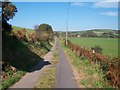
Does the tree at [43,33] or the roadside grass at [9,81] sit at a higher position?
the tree at [43,33]

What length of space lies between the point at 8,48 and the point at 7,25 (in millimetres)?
3939

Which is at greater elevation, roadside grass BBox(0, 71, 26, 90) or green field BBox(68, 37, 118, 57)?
green field BBox(68, 37, 118, 57)

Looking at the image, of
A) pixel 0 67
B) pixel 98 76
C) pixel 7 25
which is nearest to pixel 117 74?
pixel 98 76

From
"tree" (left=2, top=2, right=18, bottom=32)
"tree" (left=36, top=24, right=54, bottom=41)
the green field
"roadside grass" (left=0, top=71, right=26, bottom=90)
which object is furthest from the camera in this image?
"tree" (left=36, top=24, right=54, bottom=41)

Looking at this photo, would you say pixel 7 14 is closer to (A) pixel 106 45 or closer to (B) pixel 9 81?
(B) pixel 9 81

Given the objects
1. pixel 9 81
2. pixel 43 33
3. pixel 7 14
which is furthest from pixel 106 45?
pixel 9 81

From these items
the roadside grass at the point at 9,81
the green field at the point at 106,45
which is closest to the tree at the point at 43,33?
the green field at the point at 106,45

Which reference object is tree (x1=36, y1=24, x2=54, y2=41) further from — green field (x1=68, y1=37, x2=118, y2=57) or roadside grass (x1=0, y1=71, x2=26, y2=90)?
roadside grass (x1=0, y1=71, x2=26, y2=90)

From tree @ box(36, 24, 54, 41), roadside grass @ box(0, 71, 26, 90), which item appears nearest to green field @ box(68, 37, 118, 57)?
tree @ box(36, 24, 54, 41)

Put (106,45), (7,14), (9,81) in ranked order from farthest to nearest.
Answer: (106,45)
(7,14)
(9,81)

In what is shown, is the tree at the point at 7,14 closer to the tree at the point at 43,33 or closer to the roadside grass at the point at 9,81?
the roadside grass at the point at 9,81

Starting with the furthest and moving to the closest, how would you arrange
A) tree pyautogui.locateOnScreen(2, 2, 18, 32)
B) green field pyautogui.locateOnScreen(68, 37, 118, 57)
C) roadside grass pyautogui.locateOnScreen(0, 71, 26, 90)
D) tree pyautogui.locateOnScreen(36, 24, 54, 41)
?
tree pyautogui.locateOnScreen(36, 24, 54, 41)
green field pyautogui.locateOnScreen(68, 37, 118, 57)
tree pyautogui.locateOnScreen(2, 2, 18, 32)
roadside grass pyautogui.locateOnScreen(0, 71, 26, 90)

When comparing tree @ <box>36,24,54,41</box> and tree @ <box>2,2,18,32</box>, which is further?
tree @ <box>36,24,54,41</box>

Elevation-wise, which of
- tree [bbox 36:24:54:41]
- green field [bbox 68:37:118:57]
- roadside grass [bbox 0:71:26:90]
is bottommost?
roadside grass [bbox 0:71:26:90]
